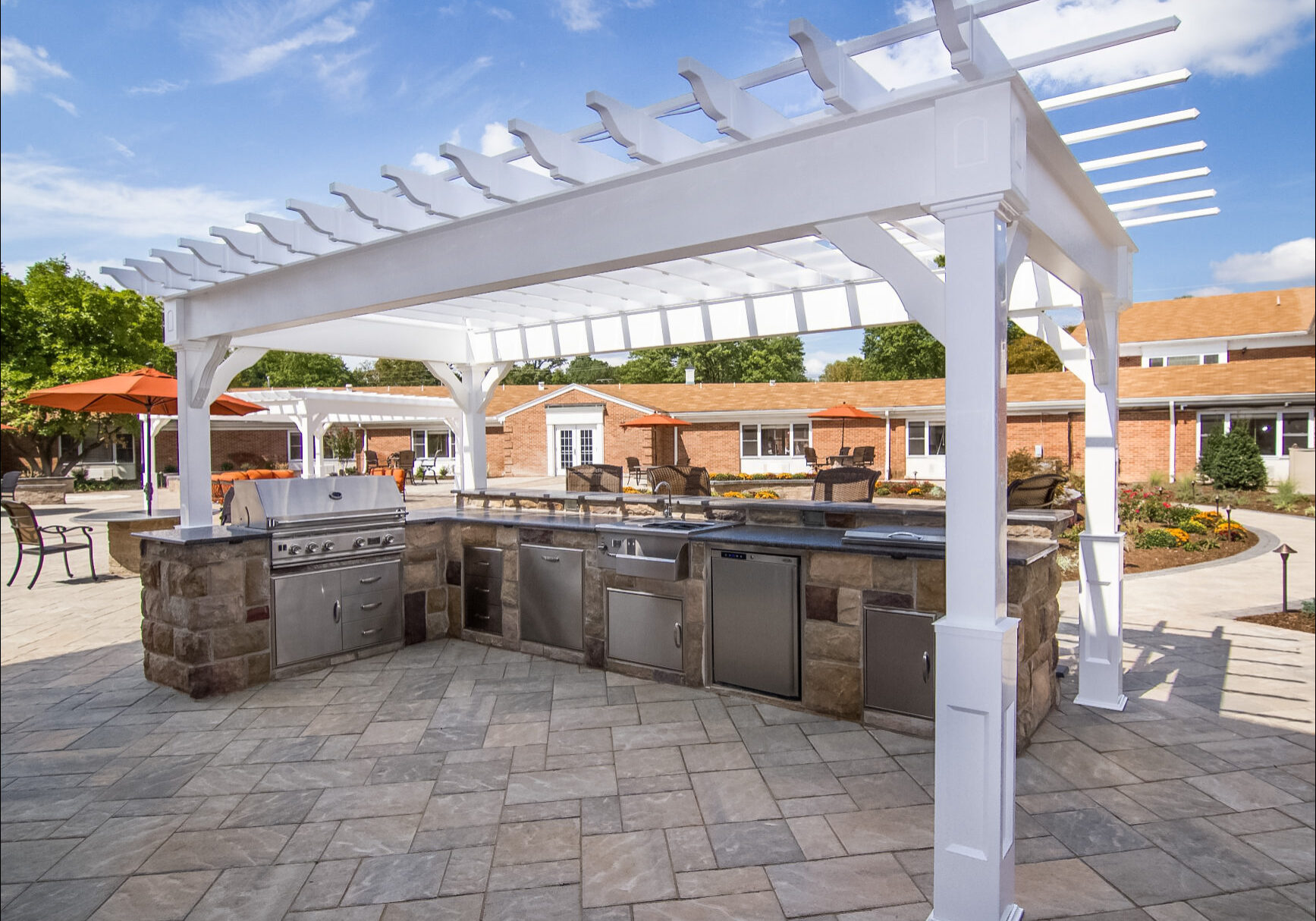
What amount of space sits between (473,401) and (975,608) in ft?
21.9

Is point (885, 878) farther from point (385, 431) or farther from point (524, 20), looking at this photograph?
point (385, 431)

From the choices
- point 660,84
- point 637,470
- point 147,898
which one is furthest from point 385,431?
point 147,898

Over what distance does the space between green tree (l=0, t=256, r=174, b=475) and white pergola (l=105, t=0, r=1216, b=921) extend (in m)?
19.0

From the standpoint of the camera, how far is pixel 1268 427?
57.3ft

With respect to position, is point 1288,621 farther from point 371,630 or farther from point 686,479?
point 371,630

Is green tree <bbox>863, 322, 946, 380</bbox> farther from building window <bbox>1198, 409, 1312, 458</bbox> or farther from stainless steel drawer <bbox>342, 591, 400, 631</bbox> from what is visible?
stainless steel drawer <bbox>342, 591, 400, 631</bbox>

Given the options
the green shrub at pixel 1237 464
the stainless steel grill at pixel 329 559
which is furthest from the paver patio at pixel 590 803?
the green shrub at pixel 1237 464

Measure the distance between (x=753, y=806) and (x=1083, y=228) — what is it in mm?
3178

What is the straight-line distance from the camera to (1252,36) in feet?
11.9

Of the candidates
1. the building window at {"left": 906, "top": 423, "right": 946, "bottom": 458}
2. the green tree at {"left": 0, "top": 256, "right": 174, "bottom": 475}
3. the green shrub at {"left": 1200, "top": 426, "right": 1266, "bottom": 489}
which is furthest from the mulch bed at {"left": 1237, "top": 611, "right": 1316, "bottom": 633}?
the green tree at {"left": 0, "top": 256, "right": 174, "bottom": 475}

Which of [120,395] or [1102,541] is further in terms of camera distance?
[120,395]

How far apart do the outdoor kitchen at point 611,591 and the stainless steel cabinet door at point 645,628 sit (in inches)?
0.5

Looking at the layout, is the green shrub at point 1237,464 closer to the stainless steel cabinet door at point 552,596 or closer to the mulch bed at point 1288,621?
the mulch bed at point 1288,621

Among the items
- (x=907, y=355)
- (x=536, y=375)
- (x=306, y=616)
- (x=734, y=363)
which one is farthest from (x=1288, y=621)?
(x=536, y=375)
